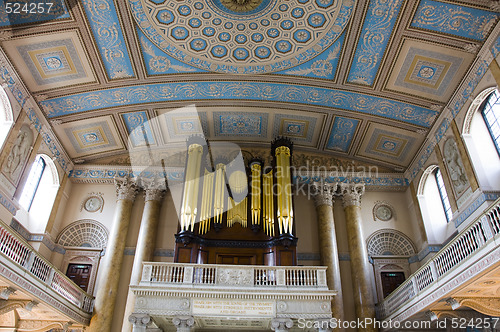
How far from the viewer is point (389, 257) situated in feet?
46.4

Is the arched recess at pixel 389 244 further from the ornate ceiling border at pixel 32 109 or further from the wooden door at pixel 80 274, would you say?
the ornate ceiling border at pixel 32 109

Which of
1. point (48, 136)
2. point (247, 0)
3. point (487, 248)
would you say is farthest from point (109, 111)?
point (487, 248)

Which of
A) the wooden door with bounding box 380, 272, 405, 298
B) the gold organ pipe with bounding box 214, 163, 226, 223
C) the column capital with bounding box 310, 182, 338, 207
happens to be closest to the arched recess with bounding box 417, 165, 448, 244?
the wooden door with bounding box 380, 272, 405, 298

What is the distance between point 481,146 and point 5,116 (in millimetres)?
13542

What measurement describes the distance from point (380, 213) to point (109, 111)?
412 inches

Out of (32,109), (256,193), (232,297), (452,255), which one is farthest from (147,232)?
(452,255)

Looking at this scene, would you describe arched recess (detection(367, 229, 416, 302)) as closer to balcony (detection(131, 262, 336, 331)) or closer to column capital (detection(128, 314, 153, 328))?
balcony (detection(131, 262, 336, 331))

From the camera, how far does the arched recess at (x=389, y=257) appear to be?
543 inches

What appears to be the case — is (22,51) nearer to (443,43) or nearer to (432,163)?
(443,43)

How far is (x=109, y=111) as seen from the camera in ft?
46.1

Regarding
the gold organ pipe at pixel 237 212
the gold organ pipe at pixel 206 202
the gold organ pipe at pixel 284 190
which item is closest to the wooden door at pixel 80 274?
the gold organ pipe at pixel 206 202

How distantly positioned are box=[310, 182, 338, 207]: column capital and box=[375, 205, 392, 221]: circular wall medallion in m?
1.74

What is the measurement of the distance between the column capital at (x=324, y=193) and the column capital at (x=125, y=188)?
22.2 ft

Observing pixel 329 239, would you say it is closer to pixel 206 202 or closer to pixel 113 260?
pixel 206 202
